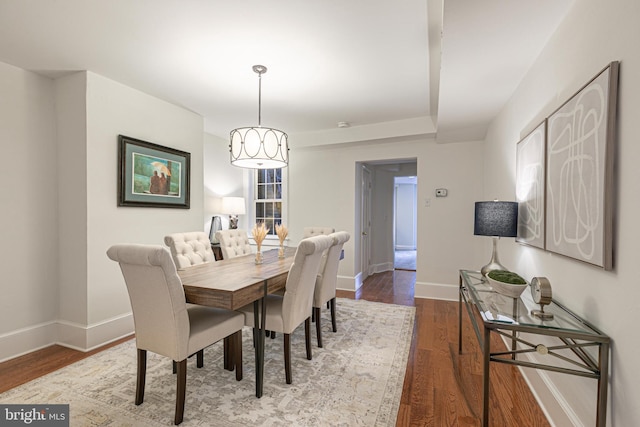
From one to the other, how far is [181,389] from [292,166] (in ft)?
13.0

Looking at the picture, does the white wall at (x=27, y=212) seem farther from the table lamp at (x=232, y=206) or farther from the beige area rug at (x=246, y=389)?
the table lamp at (x=232, y=206)

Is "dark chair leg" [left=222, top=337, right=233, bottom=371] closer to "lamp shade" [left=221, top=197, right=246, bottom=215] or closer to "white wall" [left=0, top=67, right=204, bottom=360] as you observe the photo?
"white wall" [left=0, top=67, right=204, bottom=360]

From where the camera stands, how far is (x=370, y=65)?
103 inches

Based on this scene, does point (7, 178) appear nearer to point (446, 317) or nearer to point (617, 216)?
point (617, 216)

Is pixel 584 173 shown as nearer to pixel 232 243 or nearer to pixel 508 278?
pixel 508 278

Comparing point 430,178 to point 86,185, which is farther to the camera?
point 430,178

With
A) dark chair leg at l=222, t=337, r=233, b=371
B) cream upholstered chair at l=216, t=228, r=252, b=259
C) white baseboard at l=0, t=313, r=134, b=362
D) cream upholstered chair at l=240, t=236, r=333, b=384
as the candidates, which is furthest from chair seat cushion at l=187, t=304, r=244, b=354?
white baseboard at l=0, t=313, r=134, b=362

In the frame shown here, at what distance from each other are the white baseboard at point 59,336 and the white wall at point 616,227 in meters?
3.57

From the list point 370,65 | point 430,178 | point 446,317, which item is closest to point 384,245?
point 430,178

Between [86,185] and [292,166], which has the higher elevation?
[292,166]

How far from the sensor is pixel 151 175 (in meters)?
3.32

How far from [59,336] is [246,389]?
2.13 m

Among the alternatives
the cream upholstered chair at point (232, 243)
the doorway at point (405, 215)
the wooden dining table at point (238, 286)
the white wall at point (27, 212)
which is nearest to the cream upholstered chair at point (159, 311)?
the wooden dining table at point (238, 286)

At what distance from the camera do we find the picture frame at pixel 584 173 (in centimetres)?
118
